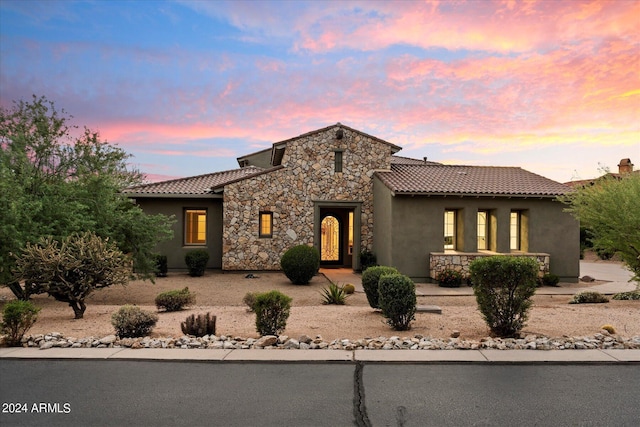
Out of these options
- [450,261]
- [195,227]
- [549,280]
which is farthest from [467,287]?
[195,227]

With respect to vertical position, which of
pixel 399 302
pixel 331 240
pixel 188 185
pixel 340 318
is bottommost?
pixel 340 318

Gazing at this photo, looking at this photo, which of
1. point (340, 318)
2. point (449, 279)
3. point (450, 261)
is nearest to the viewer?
point (340, 318)

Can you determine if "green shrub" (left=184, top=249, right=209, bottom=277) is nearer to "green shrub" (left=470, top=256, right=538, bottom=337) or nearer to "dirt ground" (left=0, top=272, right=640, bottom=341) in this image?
"dirt ground" (left=0, top=272, right=640, bottom=341)

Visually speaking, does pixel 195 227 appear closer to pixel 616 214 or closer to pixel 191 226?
pixel 191 226

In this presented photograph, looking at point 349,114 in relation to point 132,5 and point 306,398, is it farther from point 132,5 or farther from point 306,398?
point 306,398

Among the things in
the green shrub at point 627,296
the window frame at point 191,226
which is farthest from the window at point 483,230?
the window frame at point 191,226

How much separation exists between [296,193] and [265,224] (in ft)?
6.49

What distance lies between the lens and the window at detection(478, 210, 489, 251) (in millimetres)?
18047

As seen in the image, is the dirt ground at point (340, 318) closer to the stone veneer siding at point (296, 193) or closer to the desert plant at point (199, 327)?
the desert plant at point (199, 327)

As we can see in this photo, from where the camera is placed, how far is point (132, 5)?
12625 mm

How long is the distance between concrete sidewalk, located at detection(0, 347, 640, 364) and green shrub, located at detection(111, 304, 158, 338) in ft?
2.82

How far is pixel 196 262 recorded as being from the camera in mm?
17844

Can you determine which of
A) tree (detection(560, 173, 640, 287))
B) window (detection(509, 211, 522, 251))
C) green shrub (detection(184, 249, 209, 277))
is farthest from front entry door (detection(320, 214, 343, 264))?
tree (detection(560, 173, 640, 287))

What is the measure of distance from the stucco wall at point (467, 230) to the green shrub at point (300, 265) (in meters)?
3.11
